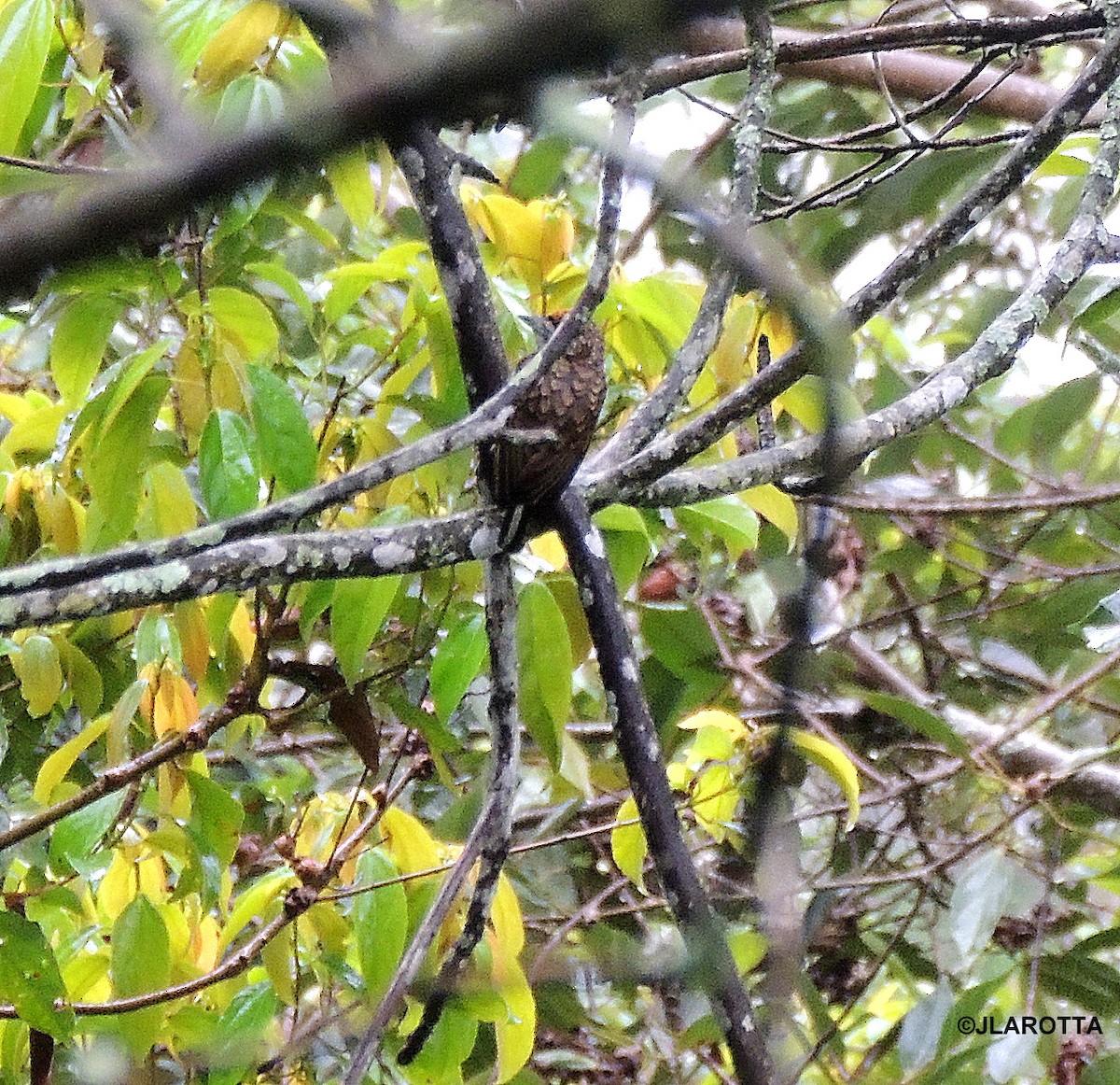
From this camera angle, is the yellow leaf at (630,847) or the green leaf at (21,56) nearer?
the green leaf at (21,56)

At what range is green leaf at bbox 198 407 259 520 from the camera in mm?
753

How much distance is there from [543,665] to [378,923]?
0.64 feet

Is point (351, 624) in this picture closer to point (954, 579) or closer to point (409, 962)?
point (409, 962)

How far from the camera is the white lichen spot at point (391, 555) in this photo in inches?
26.0

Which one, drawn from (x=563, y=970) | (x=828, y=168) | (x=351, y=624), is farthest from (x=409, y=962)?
(x=828, y=168)

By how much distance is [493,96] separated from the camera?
201mm

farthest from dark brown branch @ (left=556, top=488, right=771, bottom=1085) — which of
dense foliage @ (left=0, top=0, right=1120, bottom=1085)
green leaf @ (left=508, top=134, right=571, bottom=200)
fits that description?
green leaf @ (left=508, top=134, right=571, bottom=200)

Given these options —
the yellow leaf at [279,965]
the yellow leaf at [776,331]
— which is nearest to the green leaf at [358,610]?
the yellow leaf at [279,965]

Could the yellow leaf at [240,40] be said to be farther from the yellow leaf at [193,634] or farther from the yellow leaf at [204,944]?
the yellow leaf at [204,944]

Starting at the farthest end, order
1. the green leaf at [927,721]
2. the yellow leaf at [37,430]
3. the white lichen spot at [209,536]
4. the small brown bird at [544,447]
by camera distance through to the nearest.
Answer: the green leaf at [927,721] → the yellow leaf at [37,430] → the small brown bird at [544,447] → the white lichen spot at [209,536]

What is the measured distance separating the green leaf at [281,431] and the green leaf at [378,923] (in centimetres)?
25

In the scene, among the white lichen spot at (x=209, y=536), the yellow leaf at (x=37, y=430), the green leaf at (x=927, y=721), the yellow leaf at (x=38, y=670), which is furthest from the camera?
the green leaf at (x=927, y=721)

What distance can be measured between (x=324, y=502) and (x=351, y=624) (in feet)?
0.59

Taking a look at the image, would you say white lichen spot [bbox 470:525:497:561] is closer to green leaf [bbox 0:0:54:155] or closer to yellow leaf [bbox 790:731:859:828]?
yellow leaf [bbox 790:731:859:828]
